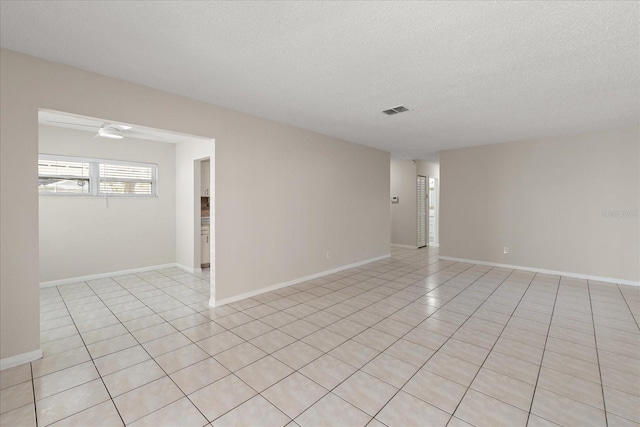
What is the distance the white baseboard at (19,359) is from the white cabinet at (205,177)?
145 inches

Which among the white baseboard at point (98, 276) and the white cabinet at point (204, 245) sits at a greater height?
the white cabinet at point (204, 245)

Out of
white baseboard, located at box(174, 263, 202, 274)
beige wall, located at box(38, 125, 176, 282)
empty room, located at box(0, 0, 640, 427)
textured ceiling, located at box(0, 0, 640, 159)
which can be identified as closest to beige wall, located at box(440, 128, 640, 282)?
empty room, located at box(0, 0, 640, 427)

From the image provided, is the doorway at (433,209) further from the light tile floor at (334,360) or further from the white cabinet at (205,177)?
the white cabinet at (205,177)

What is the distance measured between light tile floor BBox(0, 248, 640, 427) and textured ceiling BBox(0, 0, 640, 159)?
254cm

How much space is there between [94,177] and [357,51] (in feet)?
16.3

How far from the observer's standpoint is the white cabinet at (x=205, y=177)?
5691mm

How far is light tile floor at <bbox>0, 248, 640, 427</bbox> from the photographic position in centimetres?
183

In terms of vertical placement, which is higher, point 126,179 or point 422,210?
point 126,179

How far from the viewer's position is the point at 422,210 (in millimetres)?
8523

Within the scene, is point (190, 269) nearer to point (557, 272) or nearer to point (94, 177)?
point (94, 177)

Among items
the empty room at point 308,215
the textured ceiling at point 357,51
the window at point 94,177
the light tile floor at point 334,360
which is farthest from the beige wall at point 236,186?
the window at point 94,177

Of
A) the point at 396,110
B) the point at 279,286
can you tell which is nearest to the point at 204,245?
the point at 279,286

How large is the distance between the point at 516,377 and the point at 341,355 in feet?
4.44

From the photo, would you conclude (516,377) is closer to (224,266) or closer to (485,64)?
(485,64)
